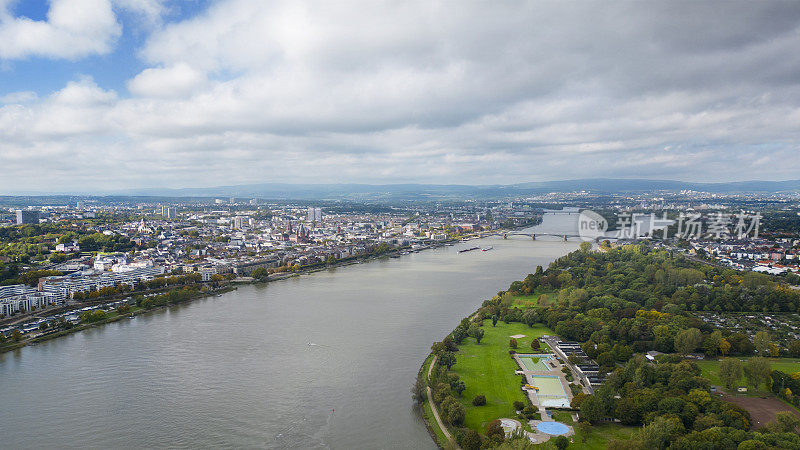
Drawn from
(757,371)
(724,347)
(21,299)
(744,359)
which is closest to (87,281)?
(21,299)

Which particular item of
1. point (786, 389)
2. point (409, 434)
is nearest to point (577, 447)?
point (409, 434)

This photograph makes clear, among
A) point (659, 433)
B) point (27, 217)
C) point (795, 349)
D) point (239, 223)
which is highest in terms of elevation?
point (27, 217)

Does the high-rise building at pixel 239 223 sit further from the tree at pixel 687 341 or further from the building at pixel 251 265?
the tree at pixel 687 341

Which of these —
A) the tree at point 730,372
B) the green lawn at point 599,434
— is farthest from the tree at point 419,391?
the tree at point 730,372

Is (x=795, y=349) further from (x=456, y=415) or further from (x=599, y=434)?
(x=456, y=415)

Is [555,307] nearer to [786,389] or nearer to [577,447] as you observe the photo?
[786,389]

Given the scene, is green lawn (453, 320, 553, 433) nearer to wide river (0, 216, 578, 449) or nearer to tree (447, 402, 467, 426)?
tree (447, 402, 467, 426)
